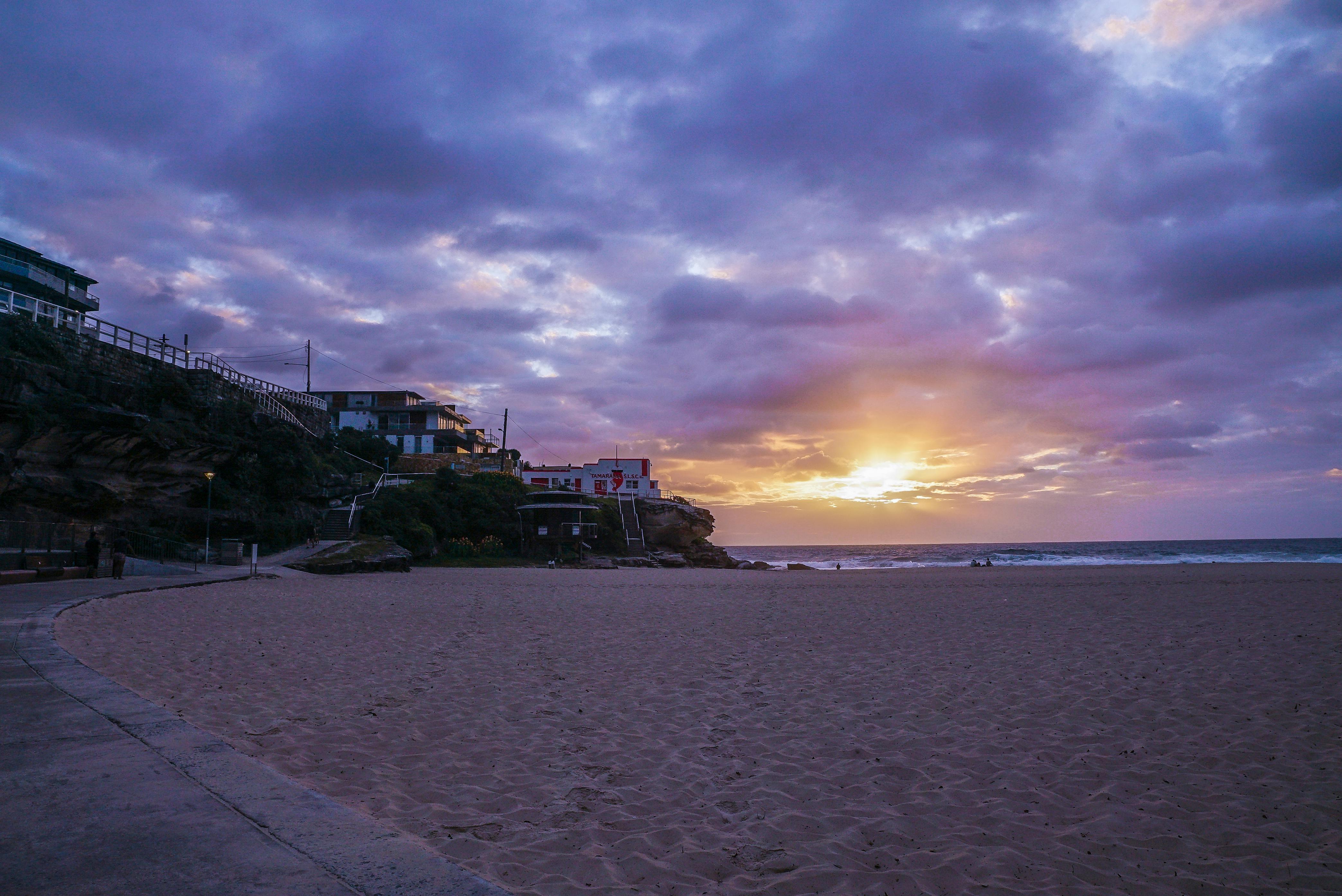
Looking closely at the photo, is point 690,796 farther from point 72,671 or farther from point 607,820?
point 72,671

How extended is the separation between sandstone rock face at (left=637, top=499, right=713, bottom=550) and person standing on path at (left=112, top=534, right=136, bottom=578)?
40.4m

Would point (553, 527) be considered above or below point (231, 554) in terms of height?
above

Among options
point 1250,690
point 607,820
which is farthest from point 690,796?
point 1250,690

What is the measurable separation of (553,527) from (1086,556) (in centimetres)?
6522

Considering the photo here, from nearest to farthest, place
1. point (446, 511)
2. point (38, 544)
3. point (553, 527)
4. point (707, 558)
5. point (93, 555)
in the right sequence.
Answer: point (38, 544), point (93, 555), point (446, 511), point (553, 527), point (707, 558)

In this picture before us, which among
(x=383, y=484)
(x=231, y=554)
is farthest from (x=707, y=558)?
(x=231, y=554)

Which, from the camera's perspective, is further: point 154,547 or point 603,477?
point 603,477

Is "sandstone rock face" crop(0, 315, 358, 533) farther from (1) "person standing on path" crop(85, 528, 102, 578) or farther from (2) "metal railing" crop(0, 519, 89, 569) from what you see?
(1) "person standing on path" crop(85, 528, 102, 578)

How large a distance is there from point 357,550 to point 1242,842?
116 feet

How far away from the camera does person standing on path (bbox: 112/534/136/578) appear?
2311 cm

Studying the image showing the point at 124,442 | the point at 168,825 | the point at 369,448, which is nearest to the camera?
the point at 168,825

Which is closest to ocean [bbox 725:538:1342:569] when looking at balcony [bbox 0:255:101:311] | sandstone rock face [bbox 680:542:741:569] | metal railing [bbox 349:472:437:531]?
sandstone rock face [bbox 680:542:741:569]

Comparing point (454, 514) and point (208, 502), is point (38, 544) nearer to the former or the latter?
point (208, 502)

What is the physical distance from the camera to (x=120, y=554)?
76.7 feet
